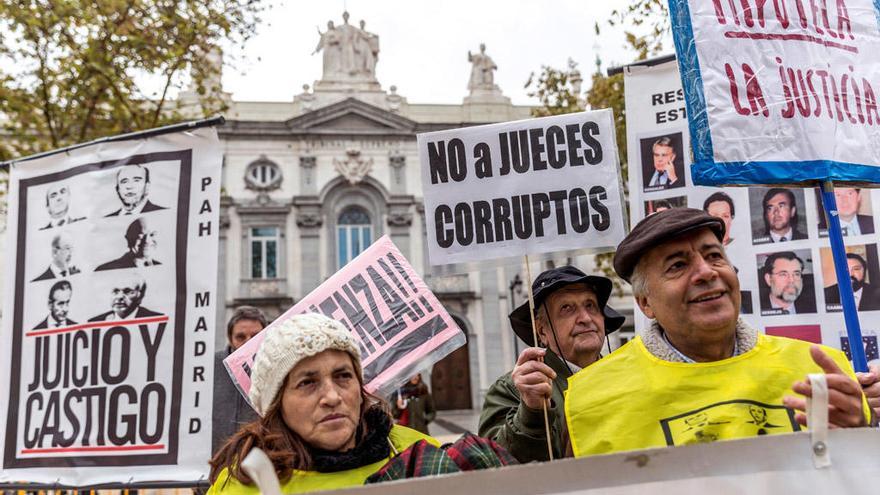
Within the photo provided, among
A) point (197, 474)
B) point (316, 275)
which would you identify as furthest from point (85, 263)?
point (316, 275)

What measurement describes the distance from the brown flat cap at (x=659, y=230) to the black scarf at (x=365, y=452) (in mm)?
826

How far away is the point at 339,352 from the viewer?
213cm

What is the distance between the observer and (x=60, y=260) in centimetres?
365

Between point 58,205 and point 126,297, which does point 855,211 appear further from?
point 58,205

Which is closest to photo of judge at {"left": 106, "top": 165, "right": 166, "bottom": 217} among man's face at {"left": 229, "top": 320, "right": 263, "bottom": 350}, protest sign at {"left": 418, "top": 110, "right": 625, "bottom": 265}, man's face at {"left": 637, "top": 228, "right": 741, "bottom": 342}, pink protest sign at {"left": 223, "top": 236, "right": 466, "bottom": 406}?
pink protest sign at {"left": 223, "top": 236, "right": 466, "bottom": 406}

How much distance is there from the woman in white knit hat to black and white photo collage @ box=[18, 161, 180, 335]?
4.91ft

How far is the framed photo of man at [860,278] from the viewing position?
3371 mm

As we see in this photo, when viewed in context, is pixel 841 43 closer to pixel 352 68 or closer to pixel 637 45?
pixel 637 45

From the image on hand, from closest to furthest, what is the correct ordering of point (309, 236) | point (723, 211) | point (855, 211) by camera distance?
point (855, 211)
point (723, 211)
point (309, 236)

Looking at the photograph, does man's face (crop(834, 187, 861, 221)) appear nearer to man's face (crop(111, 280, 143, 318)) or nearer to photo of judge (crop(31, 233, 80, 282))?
man's face (crop(111, 280, 143, 318))

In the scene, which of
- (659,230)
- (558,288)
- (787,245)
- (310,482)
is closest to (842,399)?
(659,230)

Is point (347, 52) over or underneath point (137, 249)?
over

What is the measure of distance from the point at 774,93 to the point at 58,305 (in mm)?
3337

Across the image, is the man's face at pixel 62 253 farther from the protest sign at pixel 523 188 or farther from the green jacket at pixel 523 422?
the green jacket at pixel 523 422
